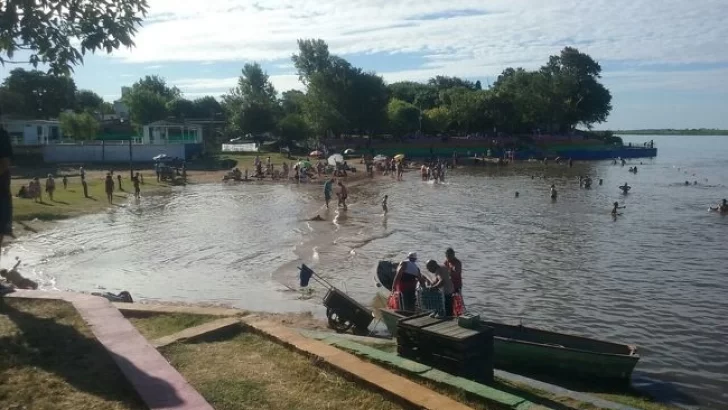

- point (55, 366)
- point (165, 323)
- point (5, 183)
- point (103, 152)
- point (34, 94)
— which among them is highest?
point (34, 94)

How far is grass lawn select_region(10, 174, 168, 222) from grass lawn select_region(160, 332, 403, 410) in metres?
23.0

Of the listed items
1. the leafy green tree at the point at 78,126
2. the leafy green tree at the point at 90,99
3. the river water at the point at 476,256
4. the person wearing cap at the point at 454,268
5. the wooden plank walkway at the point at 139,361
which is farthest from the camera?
the leafy green tree at the point at 90,99

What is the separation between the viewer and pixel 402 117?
8719 cm

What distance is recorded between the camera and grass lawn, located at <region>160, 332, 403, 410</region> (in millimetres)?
5566

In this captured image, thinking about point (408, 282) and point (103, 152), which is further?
point (103, 152)

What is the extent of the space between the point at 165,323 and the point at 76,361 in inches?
82.7

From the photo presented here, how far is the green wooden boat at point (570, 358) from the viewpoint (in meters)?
10.0

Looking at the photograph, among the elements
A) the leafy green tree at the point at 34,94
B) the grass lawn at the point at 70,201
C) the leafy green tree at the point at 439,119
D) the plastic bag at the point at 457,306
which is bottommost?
the plastic bag at the point at 457,306

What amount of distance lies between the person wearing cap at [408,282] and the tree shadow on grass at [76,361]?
6705 millimetres

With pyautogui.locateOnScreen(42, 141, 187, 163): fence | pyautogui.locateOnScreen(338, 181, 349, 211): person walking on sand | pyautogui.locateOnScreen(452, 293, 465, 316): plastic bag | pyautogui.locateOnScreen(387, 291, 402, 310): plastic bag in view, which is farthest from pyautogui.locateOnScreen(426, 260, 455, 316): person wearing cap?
pyautogui.locateOnScreen(42, 141, 187, 163): fence

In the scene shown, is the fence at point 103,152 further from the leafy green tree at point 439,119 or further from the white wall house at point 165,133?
the leafy green tree at point 439,119

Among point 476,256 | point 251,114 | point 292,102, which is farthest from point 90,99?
Result: point 476,256

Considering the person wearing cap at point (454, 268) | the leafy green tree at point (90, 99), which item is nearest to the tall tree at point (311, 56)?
the leafy green tree at point (90, 99)

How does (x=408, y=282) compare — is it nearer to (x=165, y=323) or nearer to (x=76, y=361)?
(x=165, y=323)
